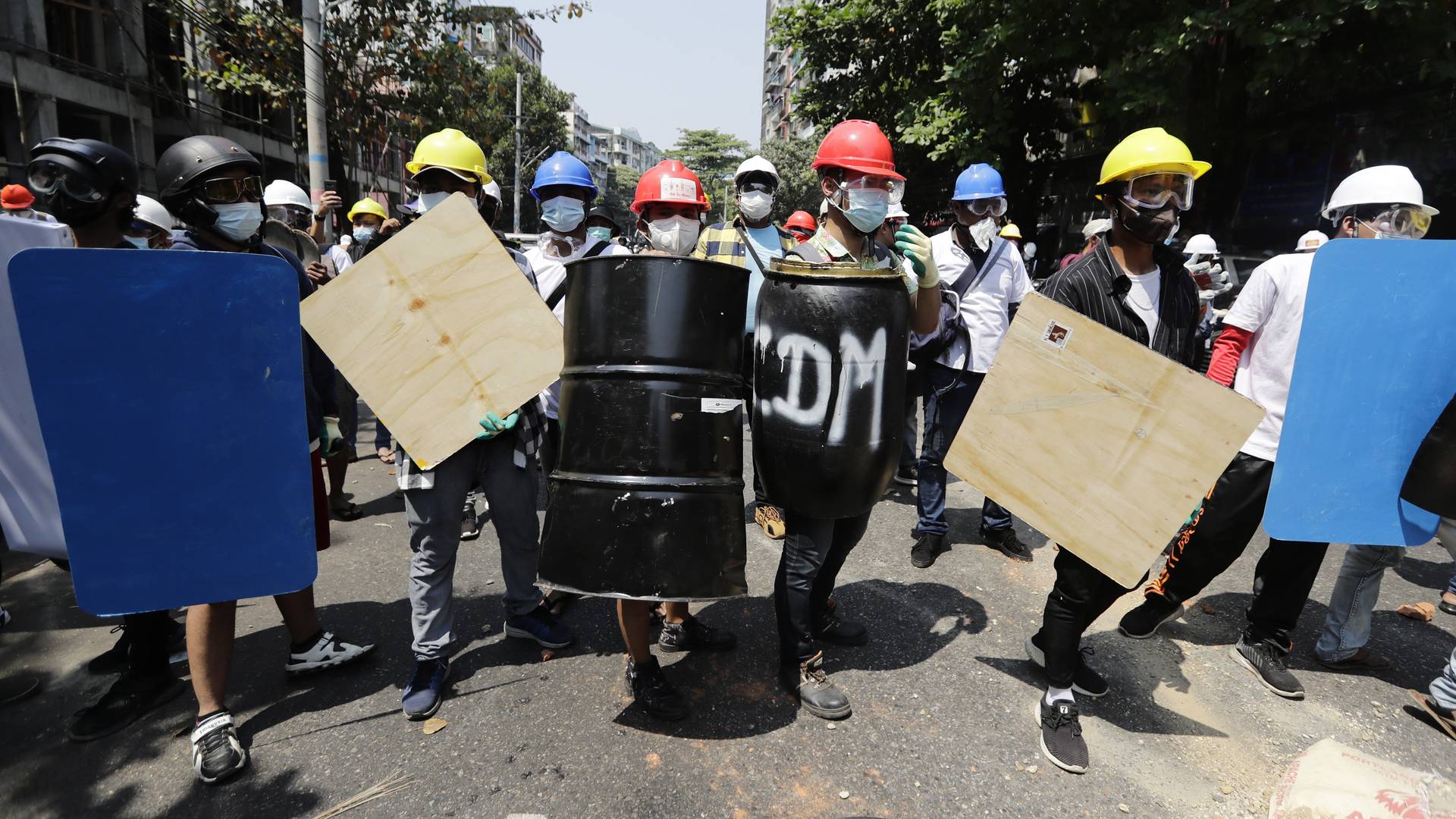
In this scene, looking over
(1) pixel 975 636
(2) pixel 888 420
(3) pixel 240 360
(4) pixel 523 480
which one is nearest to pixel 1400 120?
(1) pixel 975 636

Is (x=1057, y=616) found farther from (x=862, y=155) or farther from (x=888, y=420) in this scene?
(x=862, y=155)

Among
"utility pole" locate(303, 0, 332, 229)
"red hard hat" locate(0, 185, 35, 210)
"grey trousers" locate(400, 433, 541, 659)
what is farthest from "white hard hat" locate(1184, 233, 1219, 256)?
"red hard hat" locate(0, 185, 35, 210)

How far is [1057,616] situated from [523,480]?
2.02 m

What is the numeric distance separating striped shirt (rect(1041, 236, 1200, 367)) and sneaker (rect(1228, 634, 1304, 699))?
141cm

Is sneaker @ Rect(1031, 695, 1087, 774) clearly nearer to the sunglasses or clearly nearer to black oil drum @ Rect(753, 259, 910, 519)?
black oil drum @ Rect(753, 259, 910, 519)

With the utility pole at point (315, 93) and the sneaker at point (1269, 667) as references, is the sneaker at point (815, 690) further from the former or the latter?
the utility pole at point (315, 93)

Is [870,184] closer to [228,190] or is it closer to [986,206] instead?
[986,206]

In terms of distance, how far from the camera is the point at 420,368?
2385mm

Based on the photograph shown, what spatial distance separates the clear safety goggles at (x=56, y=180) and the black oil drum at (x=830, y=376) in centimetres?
221

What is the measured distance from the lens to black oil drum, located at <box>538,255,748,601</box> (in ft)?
7.04

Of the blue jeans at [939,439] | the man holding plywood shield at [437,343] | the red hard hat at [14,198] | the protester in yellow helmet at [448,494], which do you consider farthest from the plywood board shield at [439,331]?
the red hard hat at [14,198]

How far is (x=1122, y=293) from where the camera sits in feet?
8.25

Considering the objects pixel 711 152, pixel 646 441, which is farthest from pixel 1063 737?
pixel 711 152

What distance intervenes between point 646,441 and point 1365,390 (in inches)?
96.1
